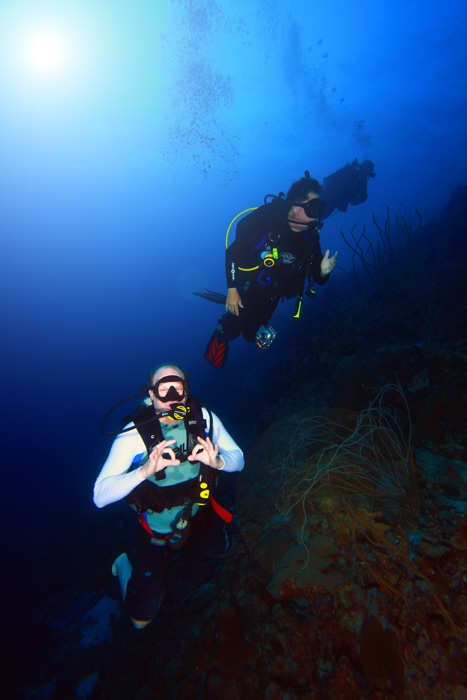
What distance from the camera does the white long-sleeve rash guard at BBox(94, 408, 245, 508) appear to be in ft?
7.00

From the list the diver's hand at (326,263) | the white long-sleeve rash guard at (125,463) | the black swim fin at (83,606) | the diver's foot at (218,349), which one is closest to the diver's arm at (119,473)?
the white long-sleeve rash guard at (125,463)

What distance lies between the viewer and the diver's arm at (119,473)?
213 centimetres

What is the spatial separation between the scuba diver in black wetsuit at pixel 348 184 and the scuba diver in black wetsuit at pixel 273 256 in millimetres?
8356

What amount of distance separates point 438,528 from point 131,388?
55.3 m

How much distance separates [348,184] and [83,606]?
15.7 metres

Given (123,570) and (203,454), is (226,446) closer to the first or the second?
(203,454)

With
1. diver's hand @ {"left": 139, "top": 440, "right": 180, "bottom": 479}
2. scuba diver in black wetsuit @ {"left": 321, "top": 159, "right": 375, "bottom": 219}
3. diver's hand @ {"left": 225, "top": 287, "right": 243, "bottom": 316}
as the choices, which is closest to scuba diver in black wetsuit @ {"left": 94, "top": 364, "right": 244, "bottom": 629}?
diver's hand @ {"left": 139, "top": 440, "right": 180, "bottom": 479}

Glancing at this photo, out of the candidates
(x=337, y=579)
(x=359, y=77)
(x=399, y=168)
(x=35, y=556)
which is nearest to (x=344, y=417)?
(x=337, y=579)

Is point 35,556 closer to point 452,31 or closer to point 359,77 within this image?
point 359,77

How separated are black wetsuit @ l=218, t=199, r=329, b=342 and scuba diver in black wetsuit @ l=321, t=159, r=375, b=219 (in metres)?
8.37

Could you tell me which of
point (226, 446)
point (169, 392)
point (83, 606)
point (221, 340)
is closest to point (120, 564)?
point (83, 606)

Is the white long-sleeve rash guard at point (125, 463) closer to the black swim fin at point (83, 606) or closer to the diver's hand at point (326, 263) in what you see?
the black swim fin at point (83, 606)

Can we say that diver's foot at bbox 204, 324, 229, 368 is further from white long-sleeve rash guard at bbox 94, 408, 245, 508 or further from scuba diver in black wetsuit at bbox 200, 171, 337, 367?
white long-sleeve rash guard at bbox 94, 408, 245, 508

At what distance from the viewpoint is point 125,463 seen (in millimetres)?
2463
